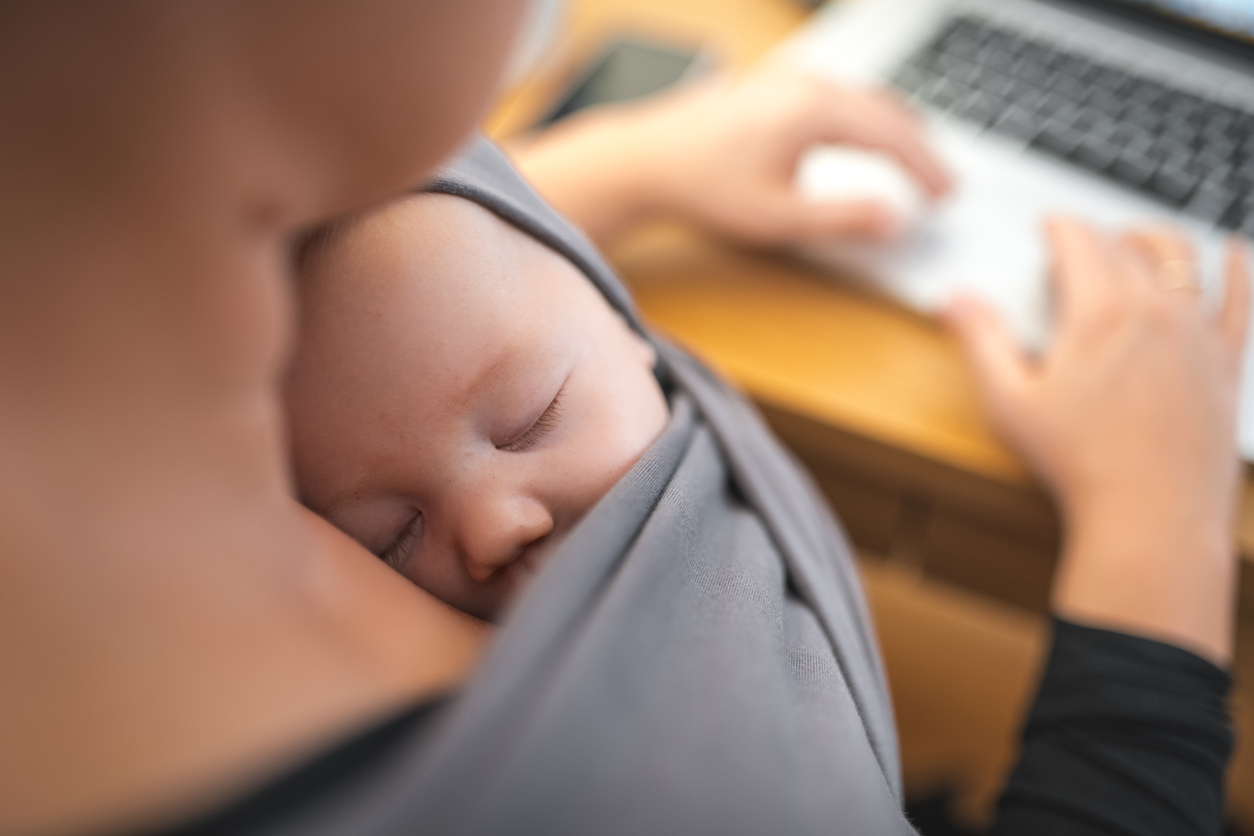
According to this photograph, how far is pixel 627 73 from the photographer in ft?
2.62

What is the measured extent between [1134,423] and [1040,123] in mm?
293

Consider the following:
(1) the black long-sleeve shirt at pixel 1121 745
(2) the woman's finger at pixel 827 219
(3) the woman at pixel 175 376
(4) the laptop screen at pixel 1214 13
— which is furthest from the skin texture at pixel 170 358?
(4) the laptop screen at pixel 1214 13

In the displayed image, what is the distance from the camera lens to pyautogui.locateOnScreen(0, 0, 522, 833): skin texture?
5.5 inches

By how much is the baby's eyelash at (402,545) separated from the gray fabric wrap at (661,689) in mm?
106

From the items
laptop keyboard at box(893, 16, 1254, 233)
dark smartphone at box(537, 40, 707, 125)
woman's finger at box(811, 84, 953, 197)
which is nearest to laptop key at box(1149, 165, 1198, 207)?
laptop keyboard at box(893, 16, 1254, 233)

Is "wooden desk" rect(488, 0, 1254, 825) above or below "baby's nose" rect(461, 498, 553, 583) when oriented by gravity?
below

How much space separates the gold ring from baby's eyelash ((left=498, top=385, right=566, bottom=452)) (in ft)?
1.39

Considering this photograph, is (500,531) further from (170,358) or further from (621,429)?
(170,358)

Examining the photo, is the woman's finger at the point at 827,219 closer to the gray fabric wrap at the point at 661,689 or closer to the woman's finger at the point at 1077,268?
the woman's finger at the point at 1077,268

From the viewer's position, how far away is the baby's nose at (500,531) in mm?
335

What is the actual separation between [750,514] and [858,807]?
16 centimetres

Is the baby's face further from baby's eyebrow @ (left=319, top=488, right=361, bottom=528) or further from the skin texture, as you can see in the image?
the skin texture

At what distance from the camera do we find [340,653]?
0.66ft

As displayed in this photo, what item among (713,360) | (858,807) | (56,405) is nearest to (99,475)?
(56,405)
